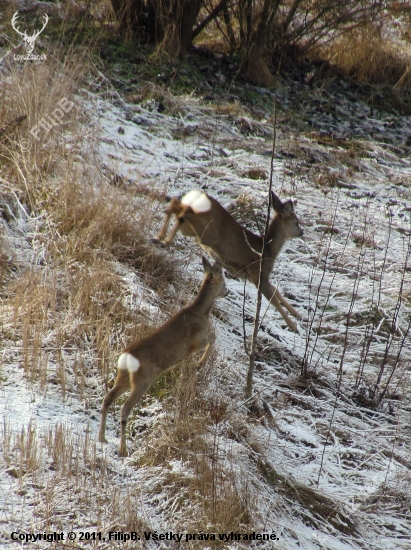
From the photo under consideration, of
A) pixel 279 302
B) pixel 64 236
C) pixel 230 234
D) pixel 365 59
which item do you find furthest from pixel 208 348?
pixel 365 59

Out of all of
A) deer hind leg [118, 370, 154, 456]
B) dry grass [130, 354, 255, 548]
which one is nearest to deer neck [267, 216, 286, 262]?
dry grass [130, 354, 255, 548]

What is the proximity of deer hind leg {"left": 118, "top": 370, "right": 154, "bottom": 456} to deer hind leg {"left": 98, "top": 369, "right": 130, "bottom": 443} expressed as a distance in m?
0.06

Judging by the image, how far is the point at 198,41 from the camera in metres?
12.0

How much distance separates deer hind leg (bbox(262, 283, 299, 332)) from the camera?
602cm

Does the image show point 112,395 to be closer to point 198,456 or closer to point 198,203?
point 198,456

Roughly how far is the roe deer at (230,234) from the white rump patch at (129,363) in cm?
197

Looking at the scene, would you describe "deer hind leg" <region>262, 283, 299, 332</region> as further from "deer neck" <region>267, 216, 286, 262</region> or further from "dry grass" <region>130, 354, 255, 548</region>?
"dry grass" <region>130, 354, 255, 548</region>

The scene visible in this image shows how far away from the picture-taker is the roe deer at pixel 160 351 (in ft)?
13.4

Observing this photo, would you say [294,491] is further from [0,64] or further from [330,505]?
[0,64]

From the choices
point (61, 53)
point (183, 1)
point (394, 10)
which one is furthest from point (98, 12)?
point (394, 10)

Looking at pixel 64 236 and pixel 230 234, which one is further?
pixel 230 234

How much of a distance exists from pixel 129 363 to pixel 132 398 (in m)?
0.21

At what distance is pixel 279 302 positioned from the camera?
618cm

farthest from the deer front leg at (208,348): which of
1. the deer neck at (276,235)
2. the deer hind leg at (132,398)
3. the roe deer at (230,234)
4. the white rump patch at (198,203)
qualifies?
the deer neck at (276,235)
